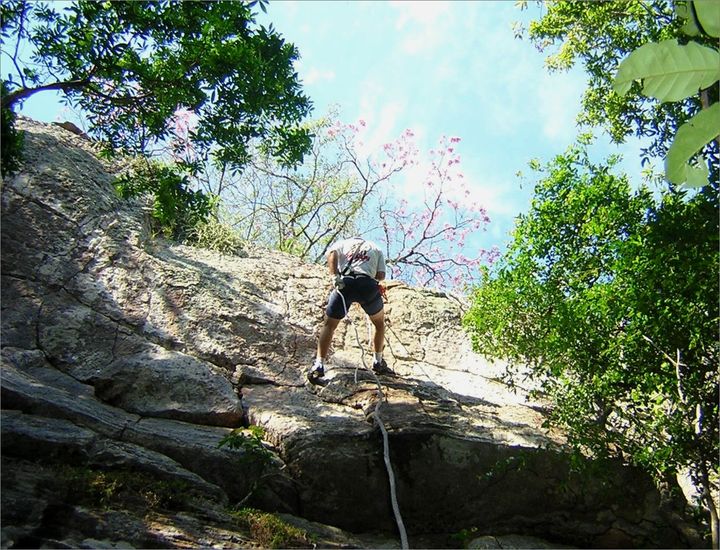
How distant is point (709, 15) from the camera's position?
1.04m

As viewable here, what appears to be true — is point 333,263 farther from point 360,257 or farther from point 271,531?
point 271,531

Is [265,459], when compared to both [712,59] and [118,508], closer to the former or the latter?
[118,508]

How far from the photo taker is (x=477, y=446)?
542 centimetres

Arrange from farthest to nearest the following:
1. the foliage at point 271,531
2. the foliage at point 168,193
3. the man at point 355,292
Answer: the man at point 355,292 → the foliage at point 168,193 → the foliage at point 271,531

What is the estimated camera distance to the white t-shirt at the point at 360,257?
6.68m

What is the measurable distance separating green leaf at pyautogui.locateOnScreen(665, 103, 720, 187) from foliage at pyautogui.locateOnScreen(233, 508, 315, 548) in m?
3.89

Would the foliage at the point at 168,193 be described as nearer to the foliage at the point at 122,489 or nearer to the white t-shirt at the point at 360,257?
the white t-shirt at the point at 360,257

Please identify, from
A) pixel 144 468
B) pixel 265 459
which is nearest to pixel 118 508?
pixel 144 468

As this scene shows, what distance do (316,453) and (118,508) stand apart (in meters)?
1.67

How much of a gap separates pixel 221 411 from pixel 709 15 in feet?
16.8

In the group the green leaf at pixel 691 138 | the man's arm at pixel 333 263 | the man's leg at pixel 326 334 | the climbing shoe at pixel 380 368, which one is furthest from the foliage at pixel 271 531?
the green leaf at pixel 691 138

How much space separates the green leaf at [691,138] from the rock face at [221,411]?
379cm

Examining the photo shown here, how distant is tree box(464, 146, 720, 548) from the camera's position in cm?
464

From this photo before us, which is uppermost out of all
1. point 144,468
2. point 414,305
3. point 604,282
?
point 414,305
